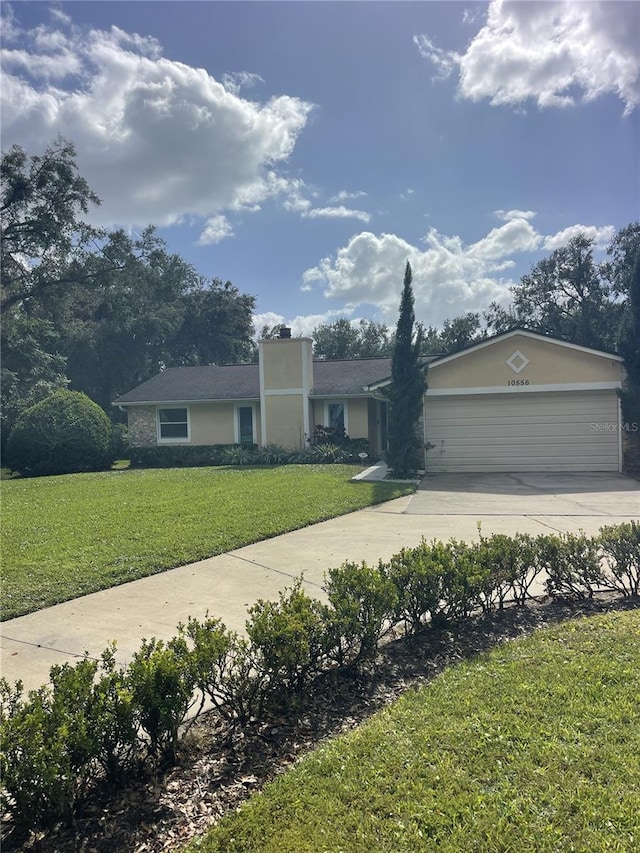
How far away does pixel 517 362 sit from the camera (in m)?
15.6

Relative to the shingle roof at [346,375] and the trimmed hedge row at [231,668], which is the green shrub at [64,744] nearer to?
the trimmed hedge row at [231,668]

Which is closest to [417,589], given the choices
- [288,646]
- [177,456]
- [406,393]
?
[288,646]

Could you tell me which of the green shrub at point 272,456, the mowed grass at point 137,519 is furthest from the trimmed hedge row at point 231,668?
the green shrub at point 272,456

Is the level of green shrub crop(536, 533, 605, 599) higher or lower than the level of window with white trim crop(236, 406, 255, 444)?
lower

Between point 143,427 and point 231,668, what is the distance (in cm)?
2109

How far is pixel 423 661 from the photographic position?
3822 millimetres

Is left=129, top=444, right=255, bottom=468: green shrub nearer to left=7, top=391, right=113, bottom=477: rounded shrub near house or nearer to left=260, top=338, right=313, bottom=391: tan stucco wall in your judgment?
left=7, top=391, right=113, bottom=477: rounded shrub near house

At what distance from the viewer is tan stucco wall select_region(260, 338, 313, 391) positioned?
2069 cm

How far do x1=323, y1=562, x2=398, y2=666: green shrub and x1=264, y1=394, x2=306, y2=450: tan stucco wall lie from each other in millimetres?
16707

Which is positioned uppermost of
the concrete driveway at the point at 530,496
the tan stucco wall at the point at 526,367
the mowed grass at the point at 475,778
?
the tan stucco wall at the point at 526,367

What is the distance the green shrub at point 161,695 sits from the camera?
2541 millimetres

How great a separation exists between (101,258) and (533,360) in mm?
27527

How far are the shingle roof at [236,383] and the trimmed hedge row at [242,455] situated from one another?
81.8 inches

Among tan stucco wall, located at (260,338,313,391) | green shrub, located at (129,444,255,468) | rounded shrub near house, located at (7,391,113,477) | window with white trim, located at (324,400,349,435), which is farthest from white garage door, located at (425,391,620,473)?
rounded shrub near house, located at (7,391,113,477)
